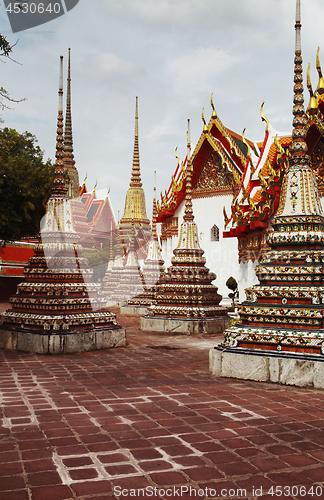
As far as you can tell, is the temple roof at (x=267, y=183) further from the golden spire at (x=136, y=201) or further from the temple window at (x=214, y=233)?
the golden spire at (x=136, y=201)

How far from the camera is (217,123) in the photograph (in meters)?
22.6

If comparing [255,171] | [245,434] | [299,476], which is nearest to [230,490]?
[299,476]

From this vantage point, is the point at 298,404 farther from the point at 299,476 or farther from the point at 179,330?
the point at 179,330

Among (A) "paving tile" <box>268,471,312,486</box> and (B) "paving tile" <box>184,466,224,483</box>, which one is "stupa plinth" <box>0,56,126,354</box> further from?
(A) "paving tile" <box>268,471,312,486</box>

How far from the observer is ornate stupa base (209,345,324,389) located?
17.3 ft

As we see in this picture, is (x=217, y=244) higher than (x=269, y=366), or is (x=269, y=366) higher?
(x=217, y=244)

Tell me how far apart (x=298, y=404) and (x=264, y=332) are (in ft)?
4.04

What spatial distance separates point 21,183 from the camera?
1220 centimetres

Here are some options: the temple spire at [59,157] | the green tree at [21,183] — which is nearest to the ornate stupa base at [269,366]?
the temple spire at [59,157]

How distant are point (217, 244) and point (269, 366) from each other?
18500 mm

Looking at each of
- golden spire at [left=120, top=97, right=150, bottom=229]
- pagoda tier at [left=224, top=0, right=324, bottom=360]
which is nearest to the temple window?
golden spire at [left=120, top=97, right=150, bottom=229]

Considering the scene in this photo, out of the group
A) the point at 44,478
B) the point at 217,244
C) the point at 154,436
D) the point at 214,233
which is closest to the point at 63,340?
the point at 154,436

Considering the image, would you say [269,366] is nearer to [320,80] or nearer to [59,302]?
[59,302]

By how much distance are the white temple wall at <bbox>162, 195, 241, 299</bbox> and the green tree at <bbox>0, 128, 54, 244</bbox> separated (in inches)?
433
